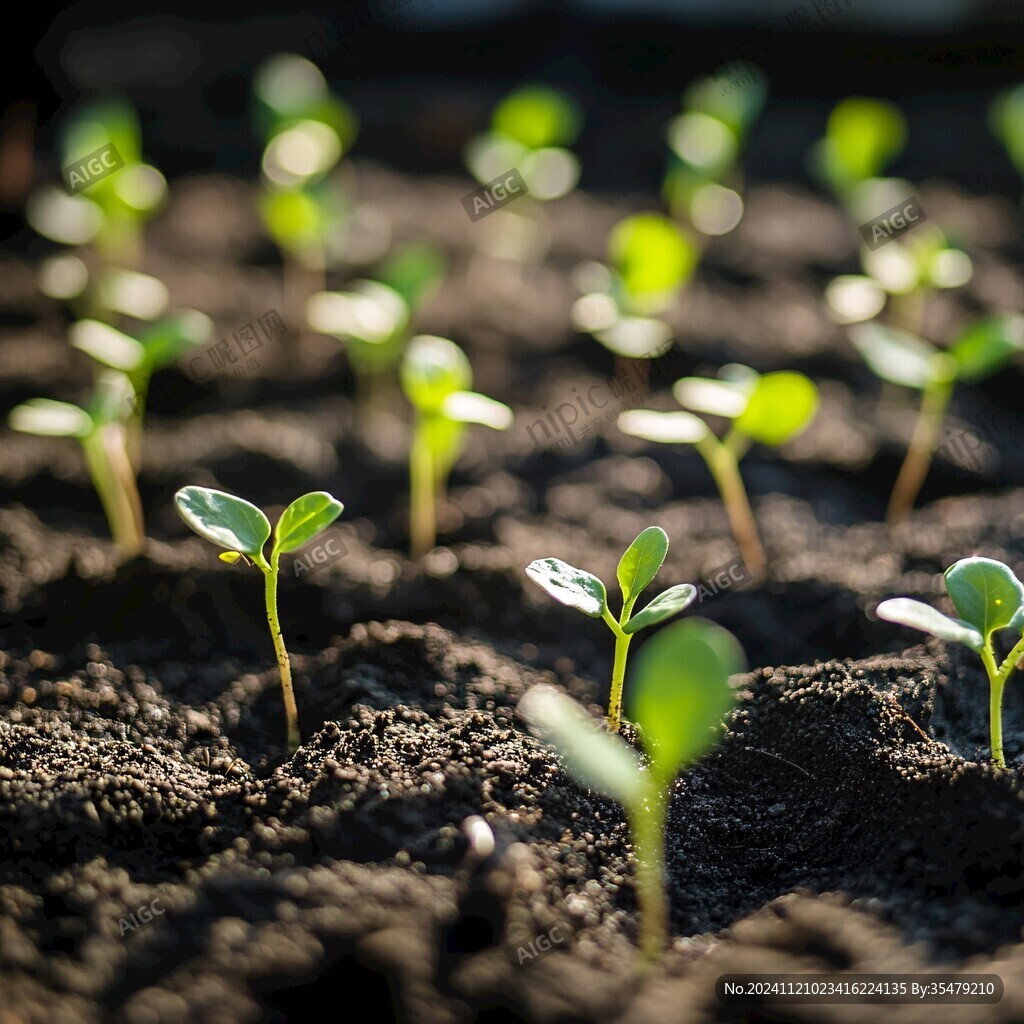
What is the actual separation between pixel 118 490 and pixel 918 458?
1525mm

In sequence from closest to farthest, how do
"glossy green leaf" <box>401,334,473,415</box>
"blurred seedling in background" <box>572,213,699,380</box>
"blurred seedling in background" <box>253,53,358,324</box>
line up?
"glossy green leaf" <box>401,334,473,415</box>, "blurred seedling in background" <box>572,213,699,380</box>, "blurred seedling in background" <box>253,53,358,324</box>

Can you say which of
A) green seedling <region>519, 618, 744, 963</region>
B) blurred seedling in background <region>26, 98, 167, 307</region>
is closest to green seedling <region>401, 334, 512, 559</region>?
green seedling <region>519, 618, 744, 963</region>

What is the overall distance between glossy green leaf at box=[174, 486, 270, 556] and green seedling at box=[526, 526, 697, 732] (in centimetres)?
32

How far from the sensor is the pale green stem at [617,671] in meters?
1.20

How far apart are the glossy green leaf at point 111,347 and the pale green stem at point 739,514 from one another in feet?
3.01

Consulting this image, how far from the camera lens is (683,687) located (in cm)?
101

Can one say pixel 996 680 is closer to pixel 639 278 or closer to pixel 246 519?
pixel 246 519

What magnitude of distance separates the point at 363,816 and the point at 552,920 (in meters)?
0.24

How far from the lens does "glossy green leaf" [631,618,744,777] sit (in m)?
1.01

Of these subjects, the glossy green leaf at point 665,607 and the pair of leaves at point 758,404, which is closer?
the glossy green leaf at point 665,607

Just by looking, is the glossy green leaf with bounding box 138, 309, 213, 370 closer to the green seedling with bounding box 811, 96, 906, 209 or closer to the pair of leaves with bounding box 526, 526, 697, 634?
the pair of leaves with bounding box 526, 526, 697, 634

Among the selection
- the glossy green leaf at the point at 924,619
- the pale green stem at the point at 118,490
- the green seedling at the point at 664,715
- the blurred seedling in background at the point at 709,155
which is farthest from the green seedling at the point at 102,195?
the glossy green leaf at the point at 924,619

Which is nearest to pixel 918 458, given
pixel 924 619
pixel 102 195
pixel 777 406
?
pixel 777 406

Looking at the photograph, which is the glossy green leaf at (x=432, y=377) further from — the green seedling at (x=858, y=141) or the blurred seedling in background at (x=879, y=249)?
the green seedling at (x=858, y=141)
